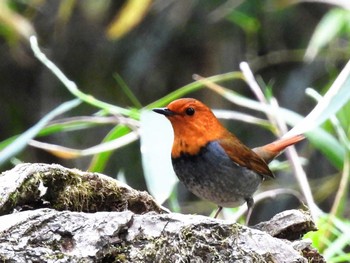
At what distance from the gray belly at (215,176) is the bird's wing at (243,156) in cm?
2

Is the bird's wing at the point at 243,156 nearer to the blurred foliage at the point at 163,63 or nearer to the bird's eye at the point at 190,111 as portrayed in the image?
the bird's eye at the point at 190,111

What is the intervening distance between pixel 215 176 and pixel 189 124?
204 mm

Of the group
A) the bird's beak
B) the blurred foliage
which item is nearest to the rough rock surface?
the bird's beak

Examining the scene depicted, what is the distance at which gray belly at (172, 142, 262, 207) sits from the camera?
2621mm

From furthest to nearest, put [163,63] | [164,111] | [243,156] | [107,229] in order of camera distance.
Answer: [163,63]
[243,156]
[164,111]
[107,229]

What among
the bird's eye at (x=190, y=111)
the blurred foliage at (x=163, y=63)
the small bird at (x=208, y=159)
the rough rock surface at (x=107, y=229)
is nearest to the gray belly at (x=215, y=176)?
the small bird at (x=208, y=159)

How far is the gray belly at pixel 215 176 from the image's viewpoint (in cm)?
262

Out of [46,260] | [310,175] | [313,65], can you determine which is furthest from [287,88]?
[46,260]

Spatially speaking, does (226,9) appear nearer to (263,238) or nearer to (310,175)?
(310,175)

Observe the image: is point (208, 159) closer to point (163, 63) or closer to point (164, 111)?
point (164, 111)

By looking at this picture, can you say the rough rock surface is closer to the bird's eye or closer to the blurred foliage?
the bird's eye

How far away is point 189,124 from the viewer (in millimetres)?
2672

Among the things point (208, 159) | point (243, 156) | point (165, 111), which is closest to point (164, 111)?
point (165, 111)

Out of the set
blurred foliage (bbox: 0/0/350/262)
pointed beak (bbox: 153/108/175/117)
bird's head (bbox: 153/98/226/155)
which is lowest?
blurred foliage (bbox: 0/0/350/262)
